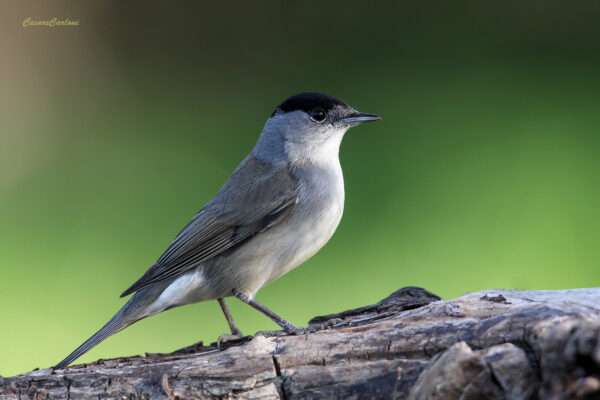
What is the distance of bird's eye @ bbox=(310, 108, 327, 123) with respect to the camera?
4168 millimetres

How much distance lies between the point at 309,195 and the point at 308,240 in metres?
0.27

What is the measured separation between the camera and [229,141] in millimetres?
4961

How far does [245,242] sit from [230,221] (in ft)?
0.51

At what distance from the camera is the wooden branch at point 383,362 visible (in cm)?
189

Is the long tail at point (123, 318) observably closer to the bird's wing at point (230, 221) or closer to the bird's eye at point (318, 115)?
the bird's wing at point (230, 221)

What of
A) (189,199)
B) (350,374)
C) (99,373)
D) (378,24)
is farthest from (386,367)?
(378,24)

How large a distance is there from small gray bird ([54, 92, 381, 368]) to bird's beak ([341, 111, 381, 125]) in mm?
333

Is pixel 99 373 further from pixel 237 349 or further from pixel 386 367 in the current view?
pixel 386 367

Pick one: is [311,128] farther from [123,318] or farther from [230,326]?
[123,318]

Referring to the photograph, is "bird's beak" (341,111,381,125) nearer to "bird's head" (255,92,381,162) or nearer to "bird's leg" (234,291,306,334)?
"bird's head" (255,92,381,162)

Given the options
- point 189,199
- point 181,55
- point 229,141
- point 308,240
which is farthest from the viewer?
point 181,55

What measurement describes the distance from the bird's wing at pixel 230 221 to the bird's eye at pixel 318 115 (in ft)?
1.54
